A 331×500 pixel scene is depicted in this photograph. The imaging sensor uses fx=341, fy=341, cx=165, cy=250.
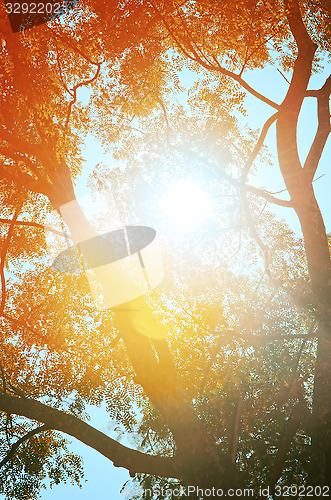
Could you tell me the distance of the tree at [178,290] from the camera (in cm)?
509

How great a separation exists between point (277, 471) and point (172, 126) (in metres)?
8.73

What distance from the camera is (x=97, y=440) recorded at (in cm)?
477

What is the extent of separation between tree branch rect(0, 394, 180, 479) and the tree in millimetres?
19

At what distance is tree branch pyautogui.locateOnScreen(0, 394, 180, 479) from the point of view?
186 inches

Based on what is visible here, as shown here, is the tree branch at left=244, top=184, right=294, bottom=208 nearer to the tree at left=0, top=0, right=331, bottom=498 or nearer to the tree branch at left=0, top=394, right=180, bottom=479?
the tree at left=0, top=0, right=331, bottom=498

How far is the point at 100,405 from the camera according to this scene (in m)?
9.31

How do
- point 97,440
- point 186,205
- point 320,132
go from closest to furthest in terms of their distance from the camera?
point 97,440 → point 320,132 → point 186,205

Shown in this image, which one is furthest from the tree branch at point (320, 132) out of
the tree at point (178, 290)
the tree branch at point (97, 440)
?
the tree branch at point (97, 440)

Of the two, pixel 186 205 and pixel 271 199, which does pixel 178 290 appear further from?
pixel 271 199

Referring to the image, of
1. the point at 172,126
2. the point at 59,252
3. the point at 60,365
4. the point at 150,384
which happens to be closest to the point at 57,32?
the point at 172,126

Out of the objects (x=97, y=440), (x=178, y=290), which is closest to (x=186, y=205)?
(x=178, y=290)

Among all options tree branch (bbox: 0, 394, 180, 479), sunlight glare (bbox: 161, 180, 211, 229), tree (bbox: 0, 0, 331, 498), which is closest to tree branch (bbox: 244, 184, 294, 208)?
tree (bbox: 0, 0, 331, 498)

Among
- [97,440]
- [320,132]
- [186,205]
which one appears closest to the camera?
[97,440]

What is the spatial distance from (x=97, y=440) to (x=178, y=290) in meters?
5.20
